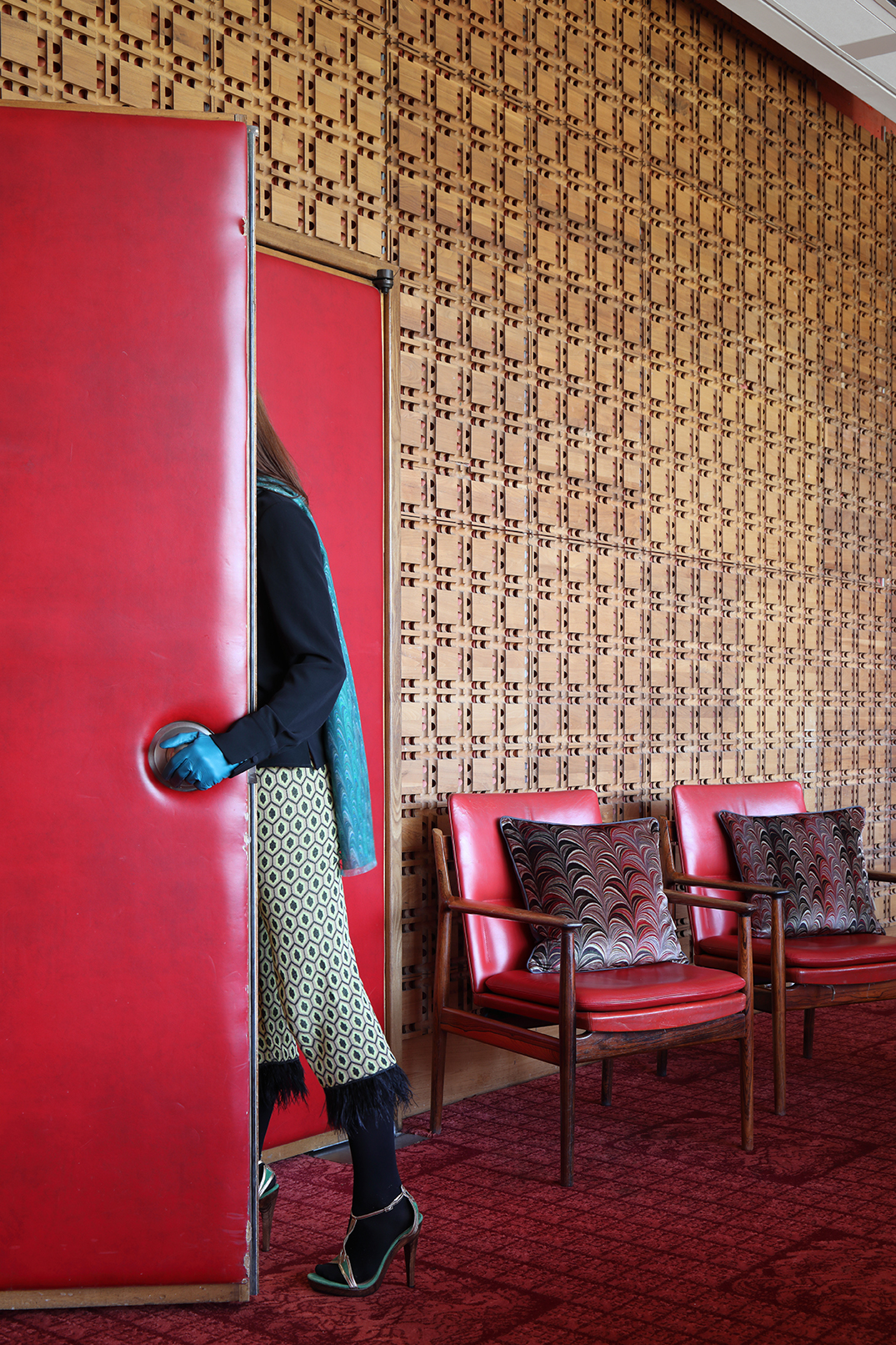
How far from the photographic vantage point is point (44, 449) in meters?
2.04

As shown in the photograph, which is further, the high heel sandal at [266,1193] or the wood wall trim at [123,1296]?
the high heel sandal at [266,1193]

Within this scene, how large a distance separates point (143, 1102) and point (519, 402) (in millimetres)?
2527

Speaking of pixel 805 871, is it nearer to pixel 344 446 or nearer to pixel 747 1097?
pixel 747 1097

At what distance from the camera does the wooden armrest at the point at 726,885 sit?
334 centimetres

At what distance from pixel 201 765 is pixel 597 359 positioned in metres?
2.68

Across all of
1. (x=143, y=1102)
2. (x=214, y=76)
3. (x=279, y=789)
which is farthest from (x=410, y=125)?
(x=143, y=1102)

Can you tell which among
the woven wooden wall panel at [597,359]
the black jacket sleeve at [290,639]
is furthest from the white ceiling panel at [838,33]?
the black jacket sleeve at [290,639]

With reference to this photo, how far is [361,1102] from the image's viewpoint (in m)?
2.10

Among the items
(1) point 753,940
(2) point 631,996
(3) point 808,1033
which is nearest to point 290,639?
(2) point 631,996

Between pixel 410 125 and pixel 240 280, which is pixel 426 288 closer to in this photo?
pixel 410 125

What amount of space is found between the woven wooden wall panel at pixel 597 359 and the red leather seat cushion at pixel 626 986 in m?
0.57

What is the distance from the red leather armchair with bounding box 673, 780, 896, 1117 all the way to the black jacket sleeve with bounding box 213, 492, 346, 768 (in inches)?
68.0

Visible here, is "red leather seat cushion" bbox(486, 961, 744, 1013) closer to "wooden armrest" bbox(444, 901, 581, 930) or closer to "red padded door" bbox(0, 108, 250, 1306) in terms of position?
"wooden armrest" bbox(444, 901, 581, 930)

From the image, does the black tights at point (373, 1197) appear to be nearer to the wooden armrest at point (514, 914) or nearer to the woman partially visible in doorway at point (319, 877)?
the woman partially visible in doorway at point (319, 877)
